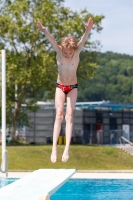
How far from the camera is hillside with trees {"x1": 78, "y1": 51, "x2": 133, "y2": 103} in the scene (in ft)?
462

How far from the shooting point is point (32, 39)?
40250 mm

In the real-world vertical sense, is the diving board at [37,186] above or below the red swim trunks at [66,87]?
below

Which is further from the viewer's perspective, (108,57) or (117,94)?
(108,57)

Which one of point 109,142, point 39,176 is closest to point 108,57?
point 109,142

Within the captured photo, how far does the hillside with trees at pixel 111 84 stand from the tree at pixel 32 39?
315 feet

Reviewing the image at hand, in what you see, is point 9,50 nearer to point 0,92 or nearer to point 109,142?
point 109,142

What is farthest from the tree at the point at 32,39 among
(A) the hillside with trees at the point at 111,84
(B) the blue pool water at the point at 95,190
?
(A) the hillside with trees at the point at 111,84

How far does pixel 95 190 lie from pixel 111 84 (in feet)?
425

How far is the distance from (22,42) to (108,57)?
378 feet

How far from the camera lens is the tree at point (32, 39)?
3966cm

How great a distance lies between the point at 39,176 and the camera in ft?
40.4

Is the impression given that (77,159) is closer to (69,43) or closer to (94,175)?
(94,175)

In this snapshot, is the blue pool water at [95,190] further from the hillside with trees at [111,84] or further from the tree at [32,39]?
the hillside with trees at [111,84]

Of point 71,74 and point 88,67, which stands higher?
point 88,67
